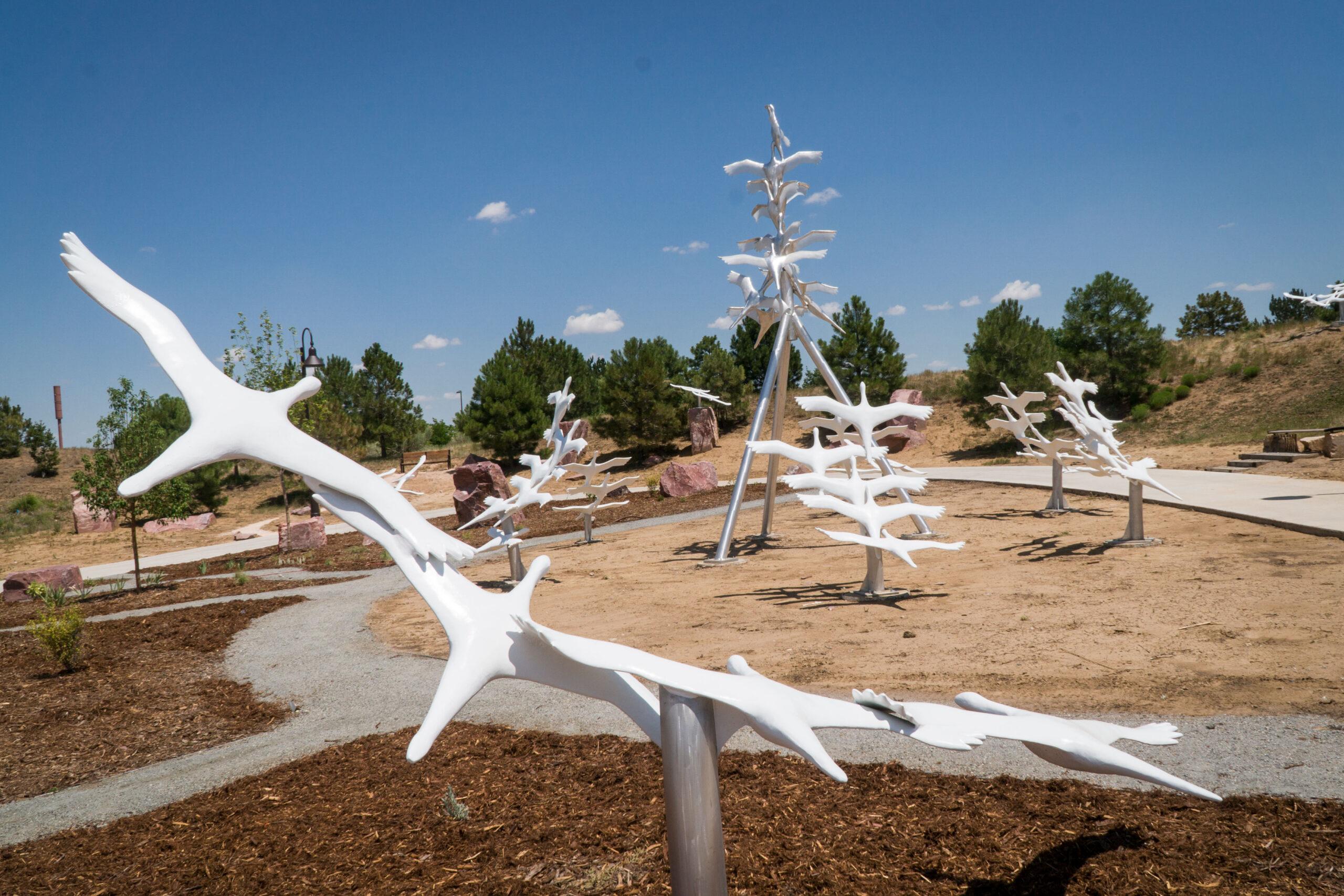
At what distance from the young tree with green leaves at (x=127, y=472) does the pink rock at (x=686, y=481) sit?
33.5 feet

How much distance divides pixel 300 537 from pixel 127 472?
4003 mm

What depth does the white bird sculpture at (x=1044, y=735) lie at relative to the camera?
1.83 metres

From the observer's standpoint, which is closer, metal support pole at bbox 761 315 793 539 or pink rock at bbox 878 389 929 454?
metal support pole at bbox 761 315 793 539

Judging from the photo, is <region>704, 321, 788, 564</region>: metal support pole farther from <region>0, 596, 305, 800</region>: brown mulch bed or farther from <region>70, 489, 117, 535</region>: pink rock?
<region>70, 489, 117, 535</region>: pink rock

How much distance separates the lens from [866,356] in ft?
95.5

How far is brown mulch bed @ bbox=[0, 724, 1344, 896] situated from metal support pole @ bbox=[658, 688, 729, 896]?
84cm

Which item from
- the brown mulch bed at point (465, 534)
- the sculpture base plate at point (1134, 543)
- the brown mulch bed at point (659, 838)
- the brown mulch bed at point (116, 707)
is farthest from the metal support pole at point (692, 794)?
the brown mulch bed at point (465, 534)

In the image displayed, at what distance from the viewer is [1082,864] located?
2846 mm

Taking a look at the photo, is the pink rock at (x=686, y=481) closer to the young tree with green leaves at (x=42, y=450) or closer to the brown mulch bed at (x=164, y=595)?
the brown mulch bed at (x=164, y=595)

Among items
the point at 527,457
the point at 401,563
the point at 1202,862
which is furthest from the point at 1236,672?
the point at 527,457

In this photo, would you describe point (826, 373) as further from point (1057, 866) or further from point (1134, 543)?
point (1057, 866)

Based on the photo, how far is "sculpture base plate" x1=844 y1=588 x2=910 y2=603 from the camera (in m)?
7.70

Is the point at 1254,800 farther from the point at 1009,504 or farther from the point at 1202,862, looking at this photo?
the point at 1009,504

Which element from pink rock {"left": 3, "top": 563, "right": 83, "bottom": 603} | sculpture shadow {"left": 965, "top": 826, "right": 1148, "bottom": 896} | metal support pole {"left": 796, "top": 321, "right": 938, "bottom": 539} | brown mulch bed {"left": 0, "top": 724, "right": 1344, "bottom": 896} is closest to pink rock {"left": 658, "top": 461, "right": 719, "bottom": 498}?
metal support pole {"left": 796, "top": 321, "right": 938, "bottom": 539}
